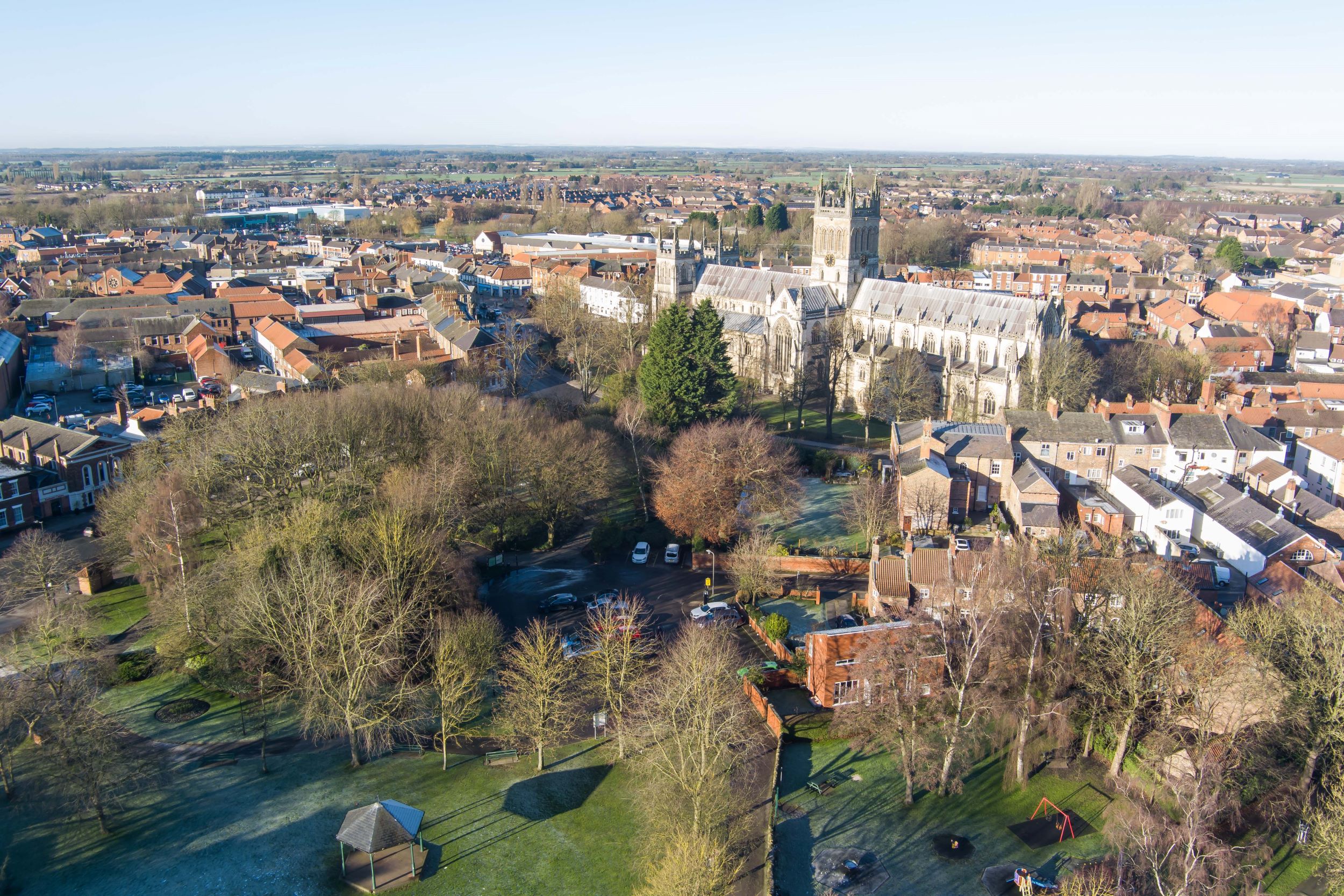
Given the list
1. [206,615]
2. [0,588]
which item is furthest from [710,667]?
[0,588]

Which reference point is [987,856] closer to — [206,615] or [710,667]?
[710,667]

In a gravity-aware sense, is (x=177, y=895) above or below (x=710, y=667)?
below

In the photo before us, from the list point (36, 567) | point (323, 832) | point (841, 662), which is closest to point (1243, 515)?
point (841, 662)

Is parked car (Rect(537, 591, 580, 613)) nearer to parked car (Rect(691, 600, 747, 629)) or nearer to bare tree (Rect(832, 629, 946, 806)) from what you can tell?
parked car (Rect(691, 600, 747, 629))

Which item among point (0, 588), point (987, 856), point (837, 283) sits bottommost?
point (987, 856)

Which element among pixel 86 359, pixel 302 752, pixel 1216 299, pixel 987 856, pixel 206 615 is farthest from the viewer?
pixel 1216 299

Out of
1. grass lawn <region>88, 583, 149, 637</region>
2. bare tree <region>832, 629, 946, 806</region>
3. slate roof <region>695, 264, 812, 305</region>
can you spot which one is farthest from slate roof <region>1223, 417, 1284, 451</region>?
grass lawn <region>88, 583, 149, 637</region>

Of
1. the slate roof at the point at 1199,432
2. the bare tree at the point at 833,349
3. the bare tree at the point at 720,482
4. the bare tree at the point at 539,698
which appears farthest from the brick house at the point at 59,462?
the slate roof at the point at 1199,432

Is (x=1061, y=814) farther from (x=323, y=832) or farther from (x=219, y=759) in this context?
(x=219, y=759)

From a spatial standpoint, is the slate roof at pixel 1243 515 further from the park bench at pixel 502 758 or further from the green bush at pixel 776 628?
the park bench at pixel 502 758
